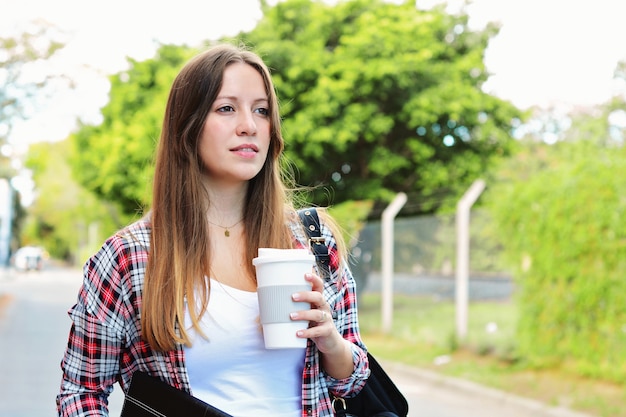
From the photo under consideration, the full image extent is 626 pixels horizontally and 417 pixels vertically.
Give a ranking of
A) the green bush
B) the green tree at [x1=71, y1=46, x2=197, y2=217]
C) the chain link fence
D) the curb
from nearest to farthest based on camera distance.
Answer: the curb
the green bush
the chain link fence
the green tree at [x1=71, y1=46, x2=197, y2=217]

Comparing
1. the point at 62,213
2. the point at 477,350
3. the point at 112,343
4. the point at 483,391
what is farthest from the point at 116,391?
the point at 62,213

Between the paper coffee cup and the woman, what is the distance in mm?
22

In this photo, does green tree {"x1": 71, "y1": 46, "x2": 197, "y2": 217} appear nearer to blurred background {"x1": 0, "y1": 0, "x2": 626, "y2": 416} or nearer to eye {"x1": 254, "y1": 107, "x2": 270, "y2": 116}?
blurred background {"x1": 0, "y1": 0, "x2": 626, "y2": 416}

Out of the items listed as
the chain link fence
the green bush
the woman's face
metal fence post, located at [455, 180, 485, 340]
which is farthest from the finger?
metal fence post, located at [455, 180, 485, 340]

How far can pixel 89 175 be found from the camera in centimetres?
3147

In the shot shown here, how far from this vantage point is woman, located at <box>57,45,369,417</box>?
193 centimetres

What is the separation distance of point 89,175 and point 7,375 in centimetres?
2214

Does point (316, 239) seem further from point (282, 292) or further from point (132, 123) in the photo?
point (132, 123)

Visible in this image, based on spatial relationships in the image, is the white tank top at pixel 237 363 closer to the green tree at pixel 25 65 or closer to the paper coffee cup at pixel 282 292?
the paper coffee cup at pixel 282 292

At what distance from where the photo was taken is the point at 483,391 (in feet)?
29.3

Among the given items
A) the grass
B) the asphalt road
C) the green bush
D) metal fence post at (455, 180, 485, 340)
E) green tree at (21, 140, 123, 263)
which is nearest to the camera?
the asphalt road

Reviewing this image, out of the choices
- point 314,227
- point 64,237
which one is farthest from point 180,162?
point 64,237

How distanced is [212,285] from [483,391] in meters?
7.45

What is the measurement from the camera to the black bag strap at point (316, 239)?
211 centimetres
